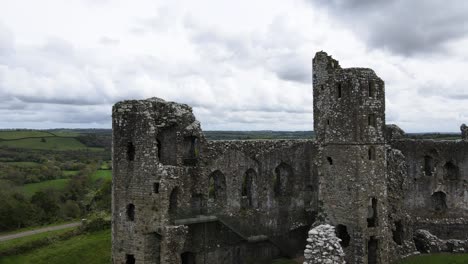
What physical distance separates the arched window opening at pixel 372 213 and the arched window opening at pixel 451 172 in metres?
11.7

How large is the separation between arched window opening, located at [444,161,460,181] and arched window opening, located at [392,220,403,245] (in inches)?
319

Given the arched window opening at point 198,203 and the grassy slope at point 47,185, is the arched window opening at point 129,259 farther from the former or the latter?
the grassy slope at point 47,185

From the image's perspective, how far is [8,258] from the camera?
3145cm

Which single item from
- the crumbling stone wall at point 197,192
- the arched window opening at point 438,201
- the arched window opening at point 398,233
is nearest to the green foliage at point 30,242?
the crumbling stone wall at point 197,192

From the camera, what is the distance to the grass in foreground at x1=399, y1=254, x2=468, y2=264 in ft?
75.9

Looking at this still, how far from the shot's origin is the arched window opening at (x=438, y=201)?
30422 millimetres

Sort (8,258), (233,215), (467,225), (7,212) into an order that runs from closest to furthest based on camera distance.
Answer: (233,215)
(467,225)
(8,258)
(7,212)

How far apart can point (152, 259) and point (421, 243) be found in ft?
55.0

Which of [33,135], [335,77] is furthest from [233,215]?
[33,135]

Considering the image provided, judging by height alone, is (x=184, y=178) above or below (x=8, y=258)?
above

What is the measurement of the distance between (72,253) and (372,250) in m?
21.0

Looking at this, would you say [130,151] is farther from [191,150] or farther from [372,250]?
[372,250]

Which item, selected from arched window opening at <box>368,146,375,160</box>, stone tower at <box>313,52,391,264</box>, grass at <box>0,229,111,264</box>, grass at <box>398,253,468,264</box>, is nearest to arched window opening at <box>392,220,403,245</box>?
grass at <box>398,253,468,264</box>

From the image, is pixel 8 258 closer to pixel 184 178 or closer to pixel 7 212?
pixel 7 212
